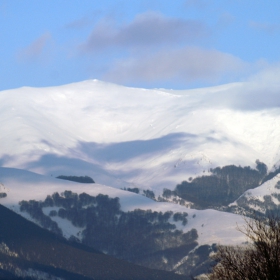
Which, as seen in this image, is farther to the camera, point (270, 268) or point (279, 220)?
point (279, 220)

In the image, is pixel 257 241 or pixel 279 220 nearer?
pixel 257 241

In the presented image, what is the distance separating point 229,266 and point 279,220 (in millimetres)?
6541

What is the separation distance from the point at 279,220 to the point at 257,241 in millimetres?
6368

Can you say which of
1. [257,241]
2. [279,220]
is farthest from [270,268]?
[279,220]

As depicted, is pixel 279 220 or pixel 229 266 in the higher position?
pixel 279 220

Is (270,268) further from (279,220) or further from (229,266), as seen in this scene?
(279,220)

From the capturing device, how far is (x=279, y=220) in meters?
59.9

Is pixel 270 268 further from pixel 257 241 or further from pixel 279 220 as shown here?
pixel 279 220

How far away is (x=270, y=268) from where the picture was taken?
5188 cm

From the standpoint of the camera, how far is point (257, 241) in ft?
177

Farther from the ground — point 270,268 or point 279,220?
point 279,220

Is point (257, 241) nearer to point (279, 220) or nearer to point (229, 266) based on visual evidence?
point (229, 266)

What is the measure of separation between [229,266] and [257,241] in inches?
87.8

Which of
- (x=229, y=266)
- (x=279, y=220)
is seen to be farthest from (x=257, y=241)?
(x=279, y=220)
